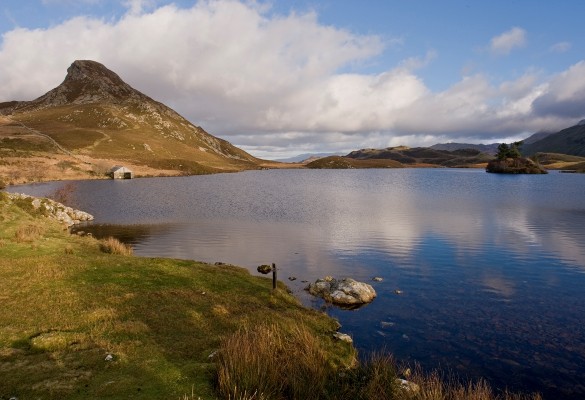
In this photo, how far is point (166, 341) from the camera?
1662 cm

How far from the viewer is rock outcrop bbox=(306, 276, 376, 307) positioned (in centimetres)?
2892

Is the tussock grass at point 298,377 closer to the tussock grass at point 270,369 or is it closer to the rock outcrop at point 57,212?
the tussock grass at point 270,369

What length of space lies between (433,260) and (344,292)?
1556 centimetres

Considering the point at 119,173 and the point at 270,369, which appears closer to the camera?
the point at 270,369

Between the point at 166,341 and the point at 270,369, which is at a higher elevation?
the point at 270,369

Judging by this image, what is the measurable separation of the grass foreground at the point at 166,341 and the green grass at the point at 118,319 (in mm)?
55

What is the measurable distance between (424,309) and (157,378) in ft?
67.6

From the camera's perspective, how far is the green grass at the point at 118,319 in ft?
41.2

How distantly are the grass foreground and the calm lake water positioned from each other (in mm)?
3511

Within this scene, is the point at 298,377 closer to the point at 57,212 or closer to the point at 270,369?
the point at 270,369

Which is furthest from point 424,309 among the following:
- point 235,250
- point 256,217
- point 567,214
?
point 567,214

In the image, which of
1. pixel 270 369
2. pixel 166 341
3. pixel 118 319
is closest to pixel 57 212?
pixel 118 319

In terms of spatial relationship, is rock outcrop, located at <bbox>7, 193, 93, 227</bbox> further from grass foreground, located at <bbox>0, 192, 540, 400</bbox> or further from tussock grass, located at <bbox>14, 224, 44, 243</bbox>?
grass foreground, located at <bbox>0, 192, 540, 400</bbox>

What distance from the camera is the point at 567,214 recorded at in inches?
2798
